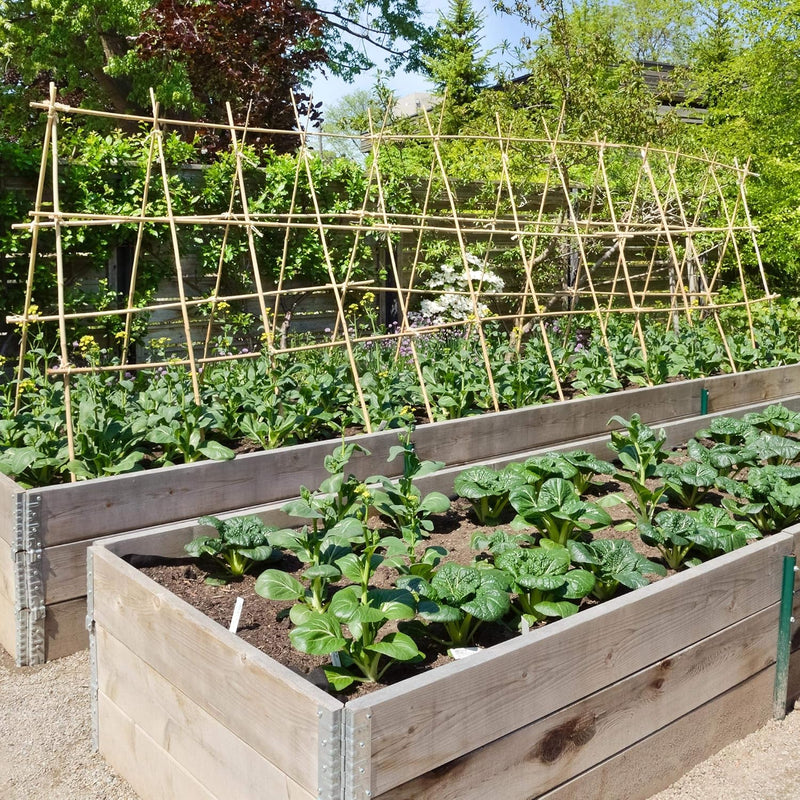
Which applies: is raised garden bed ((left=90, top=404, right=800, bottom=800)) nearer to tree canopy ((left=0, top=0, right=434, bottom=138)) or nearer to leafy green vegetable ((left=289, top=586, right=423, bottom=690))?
leafy green vegetable ((left=289, top=586, right=423, bottom=690))

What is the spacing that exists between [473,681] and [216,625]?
61 centimetres

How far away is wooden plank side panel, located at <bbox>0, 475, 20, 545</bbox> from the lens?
9.59 feet

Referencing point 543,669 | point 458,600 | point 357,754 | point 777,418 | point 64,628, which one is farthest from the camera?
point 777,418

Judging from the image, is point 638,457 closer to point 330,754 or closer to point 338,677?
point 338,677

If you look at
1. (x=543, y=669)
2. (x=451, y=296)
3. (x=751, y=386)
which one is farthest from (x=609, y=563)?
(x=451, y=296)

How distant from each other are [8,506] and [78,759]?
0.89 m

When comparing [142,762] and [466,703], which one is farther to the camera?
[142,762]

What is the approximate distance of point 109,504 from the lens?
3.11 metres

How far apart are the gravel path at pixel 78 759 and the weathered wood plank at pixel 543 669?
39cm

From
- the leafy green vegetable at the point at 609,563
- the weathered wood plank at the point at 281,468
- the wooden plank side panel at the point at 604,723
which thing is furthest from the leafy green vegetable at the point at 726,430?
the leafy green vegetable at the point at 609,563

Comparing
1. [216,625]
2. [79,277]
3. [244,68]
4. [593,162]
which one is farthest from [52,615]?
[593,162]

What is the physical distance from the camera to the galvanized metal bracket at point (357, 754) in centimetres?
164

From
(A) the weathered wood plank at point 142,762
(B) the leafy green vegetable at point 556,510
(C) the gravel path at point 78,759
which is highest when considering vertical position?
(B) the leafy green vegetable at point 556,510

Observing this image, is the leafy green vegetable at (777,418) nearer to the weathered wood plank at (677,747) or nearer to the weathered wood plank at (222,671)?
the weathered wood plank at (677,747)
